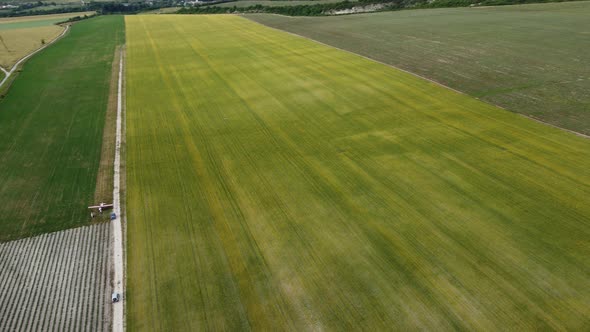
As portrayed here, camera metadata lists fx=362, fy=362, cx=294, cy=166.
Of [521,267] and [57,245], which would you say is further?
[57,245]

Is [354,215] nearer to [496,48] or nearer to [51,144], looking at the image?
[51,144]

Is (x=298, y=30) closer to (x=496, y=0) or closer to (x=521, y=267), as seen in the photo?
(x=496, y=0)

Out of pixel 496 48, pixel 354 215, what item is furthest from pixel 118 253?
pixel 496 48

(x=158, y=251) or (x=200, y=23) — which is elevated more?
(x=200, y=23)

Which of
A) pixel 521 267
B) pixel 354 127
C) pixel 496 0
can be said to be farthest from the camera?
pixel 496 0

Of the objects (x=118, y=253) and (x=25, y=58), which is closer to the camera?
(x=118, y=253)

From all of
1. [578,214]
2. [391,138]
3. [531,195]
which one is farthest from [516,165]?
[391,138]

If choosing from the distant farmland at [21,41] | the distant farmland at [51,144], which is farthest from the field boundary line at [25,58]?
the distant farmland at [51,144]
